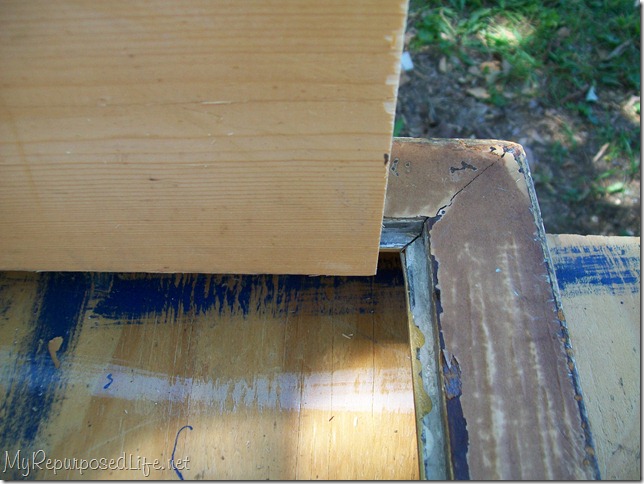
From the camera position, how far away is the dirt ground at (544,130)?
247cm

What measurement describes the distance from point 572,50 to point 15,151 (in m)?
2.76

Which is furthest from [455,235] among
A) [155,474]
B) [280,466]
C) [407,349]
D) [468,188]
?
[155,474]

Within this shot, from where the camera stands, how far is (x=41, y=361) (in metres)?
1.16

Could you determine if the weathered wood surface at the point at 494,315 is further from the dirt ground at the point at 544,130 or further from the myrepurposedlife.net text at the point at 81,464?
the dirt ground at the point at 544,130

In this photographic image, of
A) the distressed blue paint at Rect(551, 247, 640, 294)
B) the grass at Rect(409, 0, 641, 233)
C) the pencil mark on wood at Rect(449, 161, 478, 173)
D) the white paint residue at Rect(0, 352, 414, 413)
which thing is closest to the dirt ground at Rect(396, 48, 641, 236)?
the grass at Rect(409, 0, 641, 233)

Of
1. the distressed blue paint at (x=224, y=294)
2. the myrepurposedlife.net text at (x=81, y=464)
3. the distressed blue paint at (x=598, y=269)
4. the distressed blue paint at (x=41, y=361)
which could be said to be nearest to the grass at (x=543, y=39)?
the distressed blue paint at (x=598, y=269)

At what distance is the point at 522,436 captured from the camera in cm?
90

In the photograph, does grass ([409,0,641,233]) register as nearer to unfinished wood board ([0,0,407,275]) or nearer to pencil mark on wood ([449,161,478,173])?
pencil mark on wood ([449,161,478,173])

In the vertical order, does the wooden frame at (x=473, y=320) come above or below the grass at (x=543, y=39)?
below

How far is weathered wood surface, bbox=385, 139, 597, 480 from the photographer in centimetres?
89

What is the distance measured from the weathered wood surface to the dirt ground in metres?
1.46

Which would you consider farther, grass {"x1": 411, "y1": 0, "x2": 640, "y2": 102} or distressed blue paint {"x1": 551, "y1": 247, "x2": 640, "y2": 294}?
grass {"x1": 411, "y1": 0, "x2": 640, "y2": 102}

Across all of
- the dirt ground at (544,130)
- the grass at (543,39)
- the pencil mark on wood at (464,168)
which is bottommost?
the pencil mark on wood at (464,168)

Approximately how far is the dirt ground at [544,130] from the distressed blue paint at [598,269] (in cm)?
116
